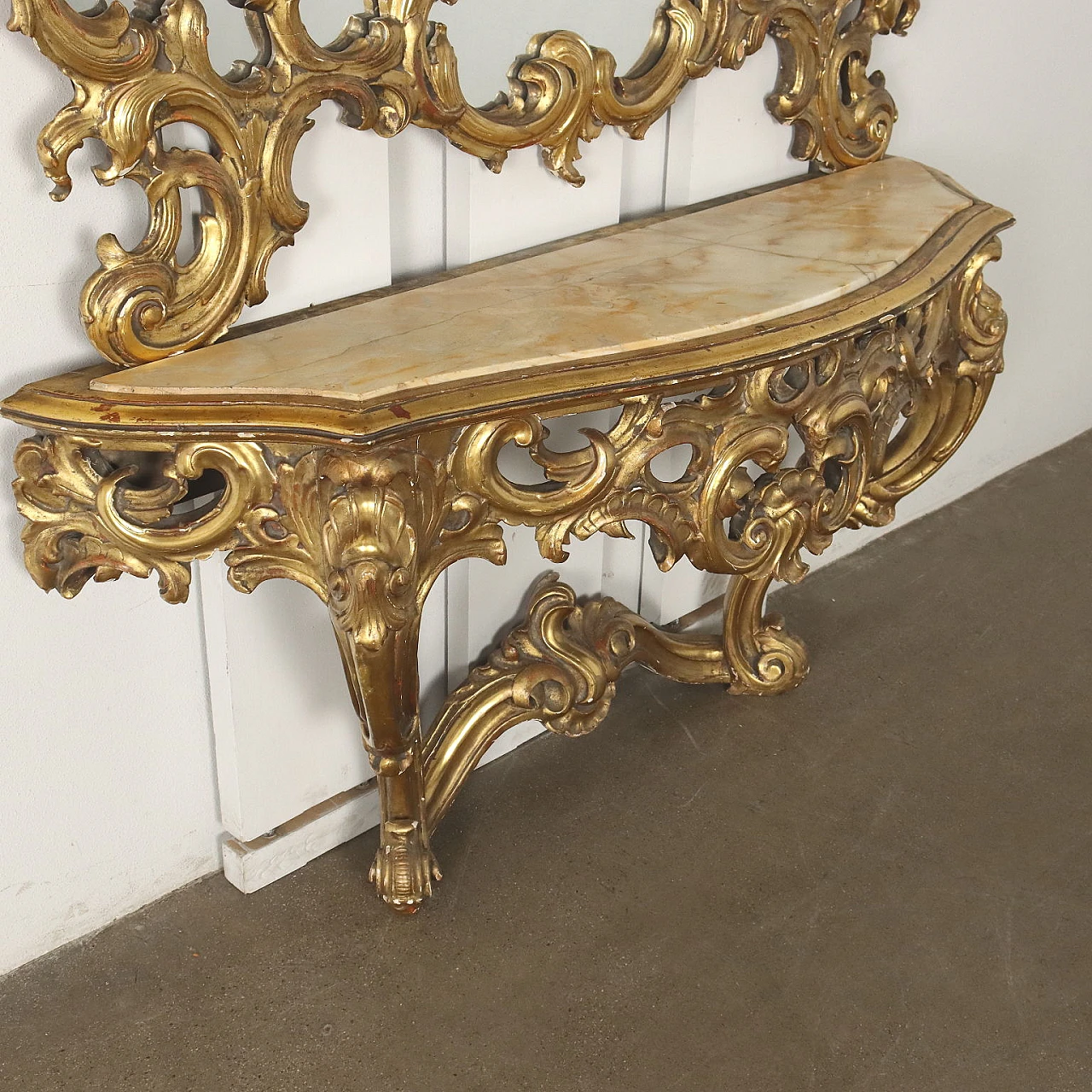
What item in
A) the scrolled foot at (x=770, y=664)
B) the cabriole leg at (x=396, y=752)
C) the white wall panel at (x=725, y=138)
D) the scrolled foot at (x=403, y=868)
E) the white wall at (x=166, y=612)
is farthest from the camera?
the scrolled foot at (x=770, y=664)

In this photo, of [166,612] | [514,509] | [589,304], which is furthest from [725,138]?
[166,612]

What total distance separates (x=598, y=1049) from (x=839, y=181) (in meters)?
1.50

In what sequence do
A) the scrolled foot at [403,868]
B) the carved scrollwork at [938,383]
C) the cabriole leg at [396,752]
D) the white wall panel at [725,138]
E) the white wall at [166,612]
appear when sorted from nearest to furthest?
the white wall at [166,612] → the cabriole leg at [396,752] → the scrolled foot at [403,868] → the carved scrollwork at [938,383] → the white wall panel at [725,138]

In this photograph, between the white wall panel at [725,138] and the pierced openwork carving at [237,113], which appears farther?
the white wall panel at [725,138]

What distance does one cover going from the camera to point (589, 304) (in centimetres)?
178

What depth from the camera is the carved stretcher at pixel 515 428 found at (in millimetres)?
1523

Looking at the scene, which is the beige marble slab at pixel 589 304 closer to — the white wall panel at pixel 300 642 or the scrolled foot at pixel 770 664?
the white wall panel at pixel 300 642

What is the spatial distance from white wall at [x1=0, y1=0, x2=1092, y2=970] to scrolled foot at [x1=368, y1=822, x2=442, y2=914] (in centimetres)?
19

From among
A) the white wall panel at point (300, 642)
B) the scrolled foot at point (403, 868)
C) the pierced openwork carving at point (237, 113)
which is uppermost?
the pierced openwork carving at point (237, 113)

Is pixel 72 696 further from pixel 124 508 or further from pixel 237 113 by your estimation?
pixel 237 113

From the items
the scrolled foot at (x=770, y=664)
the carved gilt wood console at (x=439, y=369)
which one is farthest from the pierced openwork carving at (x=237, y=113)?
the scrolled foot at (x=770, y=664)

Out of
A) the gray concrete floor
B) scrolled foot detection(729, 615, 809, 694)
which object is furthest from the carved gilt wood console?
scrolled foot detection(729, 615, 809, 694)

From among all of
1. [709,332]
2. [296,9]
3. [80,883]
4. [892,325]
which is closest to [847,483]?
[892,325]

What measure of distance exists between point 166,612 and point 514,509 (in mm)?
537
